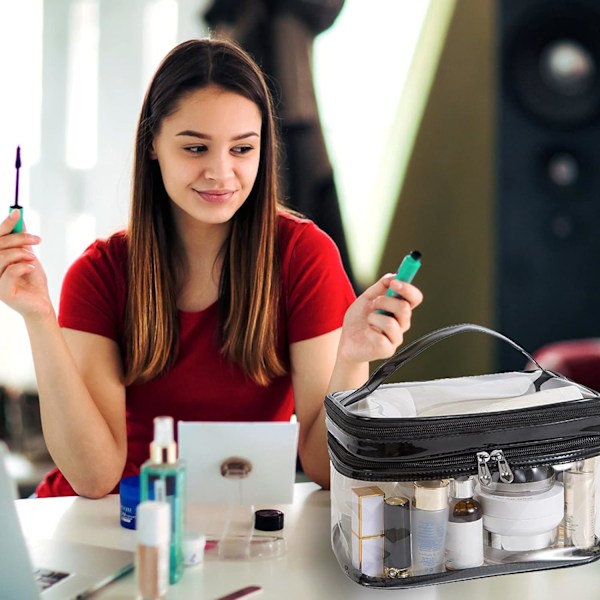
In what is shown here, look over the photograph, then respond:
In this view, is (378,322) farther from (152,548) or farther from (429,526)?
(152,548)

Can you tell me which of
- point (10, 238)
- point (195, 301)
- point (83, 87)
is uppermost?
point (83, 87)

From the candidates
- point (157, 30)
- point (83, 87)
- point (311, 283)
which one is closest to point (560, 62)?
point (157, 30)

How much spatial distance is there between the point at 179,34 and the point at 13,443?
4.42 ft

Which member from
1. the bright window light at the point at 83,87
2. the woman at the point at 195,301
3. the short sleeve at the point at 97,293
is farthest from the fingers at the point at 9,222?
the bright window light at the point at 83,87

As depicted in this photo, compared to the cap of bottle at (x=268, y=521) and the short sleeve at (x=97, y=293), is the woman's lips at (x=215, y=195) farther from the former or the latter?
the cap of bottle at (x=268, y=521)

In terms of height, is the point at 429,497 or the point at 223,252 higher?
the point at 223,252

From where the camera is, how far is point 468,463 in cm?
85

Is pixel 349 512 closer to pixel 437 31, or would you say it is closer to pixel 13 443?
pixel 13 443

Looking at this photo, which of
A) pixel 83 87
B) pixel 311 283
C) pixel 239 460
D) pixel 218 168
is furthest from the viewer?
pixel 83 87

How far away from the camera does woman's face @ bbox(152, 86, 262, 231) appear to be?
121cm

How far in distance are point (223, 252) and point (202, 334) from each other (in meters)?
0.13

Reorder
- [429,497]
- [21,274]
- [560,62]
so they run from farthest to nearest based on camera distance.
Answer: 1. [560,62]
2. [21,274]
3. [429,497]

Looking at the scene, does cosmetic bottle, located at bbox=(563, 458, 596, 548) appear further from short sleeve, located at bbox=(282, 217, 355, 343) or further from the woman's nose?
the woman's nose

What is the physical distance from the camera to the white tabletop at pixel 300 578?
83 cm
